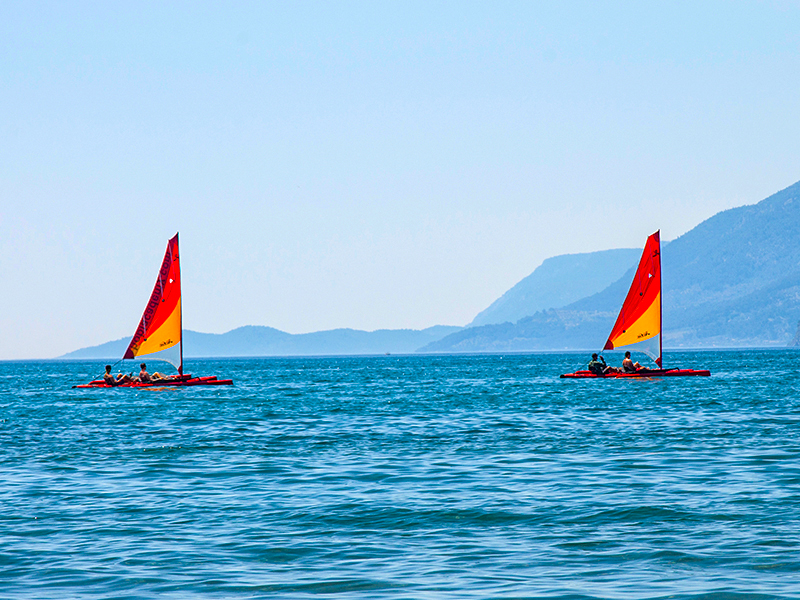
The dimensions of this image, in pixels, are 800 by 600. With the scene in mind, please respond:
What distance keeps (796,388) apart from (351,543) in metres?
57.2

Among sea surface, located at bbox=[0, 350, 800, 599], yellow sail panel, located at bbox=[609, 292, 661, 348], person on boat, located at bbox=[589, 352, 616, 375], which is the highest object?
yellow sail panel, located at bbox=[609, 292, 661, 348]

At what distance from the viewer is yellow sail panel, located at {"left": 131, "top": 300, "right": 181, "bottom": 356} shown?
64688 mm

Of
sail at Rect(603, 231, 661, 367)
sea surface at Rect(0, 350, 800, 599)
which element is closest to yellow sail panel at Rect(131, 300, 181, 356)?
sea surface at Rect(0, 350, 800, 599)

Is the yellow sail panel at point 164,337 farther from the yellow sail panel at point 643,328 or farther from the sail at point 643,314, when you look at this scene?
the yellow sail panel at point 643,328

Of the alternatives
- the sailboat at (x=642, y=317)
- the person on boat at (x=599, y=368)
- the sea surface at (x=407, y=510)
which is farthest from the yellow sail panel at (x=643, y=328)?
the sea surface at (x=407, y=510)

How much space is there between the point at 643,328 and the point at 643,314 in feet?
3.76

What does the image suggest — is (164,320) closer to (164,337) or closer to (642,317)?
(164,337)

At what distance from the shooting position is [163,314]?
65000 mm

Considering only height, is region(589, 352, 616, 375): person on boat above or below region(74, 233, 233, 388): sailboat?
below

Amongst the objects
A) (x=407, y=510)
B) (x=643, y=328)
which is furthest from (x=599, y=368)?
(x=407, y=510)

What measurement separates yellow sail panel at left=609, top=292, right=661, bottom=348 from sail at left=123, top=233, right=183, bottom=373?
30834 millimetres

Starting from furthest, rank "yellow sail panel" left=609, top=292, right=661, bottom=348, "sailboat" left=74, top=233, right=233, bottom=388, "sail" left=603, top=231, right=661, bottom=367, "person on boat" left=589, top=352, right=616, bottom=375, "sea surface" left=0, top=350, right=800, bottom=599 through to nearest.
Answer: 1. "person on boat" left=589, top=352, right=616, bottom=375
2. "yellow sail panel" left=609, top=292, right=661, bottom=348
3. "sail" left=603, top=231, right=661, bottom=367
4. "sailboat" left=74, top=233, right=233, bottom=388
5. "sea surface" left=0, top=350, right=800, bottom=599

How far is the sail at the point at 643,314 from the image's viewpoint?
7132 cm

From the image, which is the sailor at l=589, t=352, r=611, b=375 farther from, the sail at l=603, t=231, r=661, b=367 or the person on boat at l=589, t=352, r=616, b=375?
the sail at l=603, t=231, r=661, b=367
